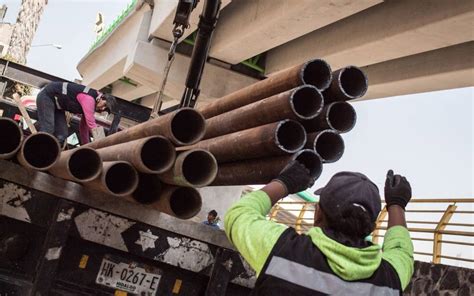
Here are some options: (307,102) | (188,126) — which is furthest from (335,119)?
(188,126)

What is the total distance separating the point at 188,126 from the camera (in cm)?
327

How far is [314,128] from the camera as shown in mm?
3414

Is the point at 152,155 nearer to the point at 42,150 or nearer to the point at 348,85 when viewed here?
the point at 42,150

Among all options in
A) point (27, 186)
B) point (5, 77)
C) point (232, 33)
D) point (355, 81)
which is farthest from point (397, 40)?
point (27, 186)

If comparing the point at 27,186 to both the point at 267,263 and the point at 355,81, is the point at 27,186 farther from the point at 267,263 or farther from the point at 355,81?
the point at 355,81

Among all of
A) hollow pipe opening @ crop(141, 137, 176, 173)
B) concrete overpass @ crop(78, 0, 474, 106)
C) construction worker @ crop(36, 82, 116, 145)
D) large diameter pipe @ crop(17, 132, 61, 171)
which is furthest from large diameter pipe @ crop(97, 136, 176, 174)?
concrete overpass @ crop(78, 0, 474, 106)

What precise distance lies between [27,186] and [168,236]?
75 cm

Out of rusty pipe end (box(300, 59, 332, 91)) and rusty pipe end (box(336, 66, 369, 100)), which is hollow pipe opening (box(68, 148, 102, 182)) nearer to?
rusty pipe end (box(300, 59, 332, 91))

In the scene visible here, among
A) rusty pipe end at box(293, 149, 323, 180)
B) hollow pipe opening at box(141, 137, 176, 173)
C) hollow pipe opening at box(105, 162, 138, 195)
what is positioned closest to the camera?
hollow pipe opening at box(105, 162, 138, 195)

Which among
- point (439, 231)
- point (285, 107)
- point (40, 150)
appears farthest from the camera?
point (439, 231)

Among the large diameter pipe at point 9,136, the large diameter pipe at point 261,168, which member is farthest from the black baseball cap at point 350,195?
the large diameter pipe at point 9,136

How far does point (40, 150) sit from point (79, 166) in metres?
0.22

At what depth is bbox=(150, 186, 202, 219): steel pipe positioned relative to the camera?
10.6ft

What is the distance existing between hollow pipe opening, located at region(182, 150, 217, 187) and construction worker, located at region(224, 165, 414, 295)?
2.41 ft
